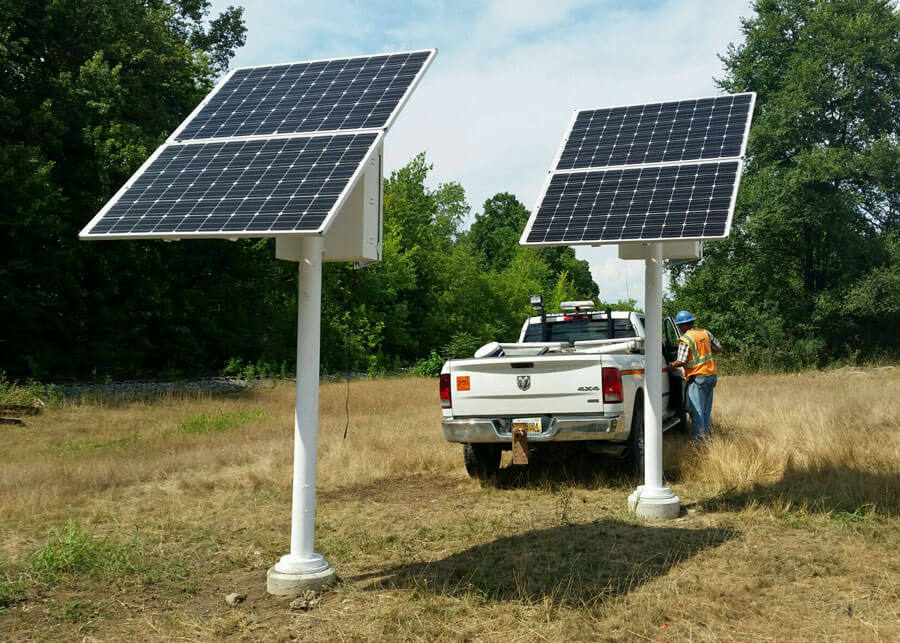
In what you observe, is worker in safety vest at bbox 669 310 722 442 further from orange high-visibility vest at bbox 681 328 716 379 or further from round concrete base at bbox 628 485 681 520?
round concrete base at bbox 628 485 681 520

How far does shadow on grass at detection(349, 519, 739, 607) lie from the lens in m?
5.73

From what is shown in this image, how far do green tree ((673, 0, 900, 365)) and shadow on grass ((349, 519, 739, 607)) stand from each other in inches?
1251

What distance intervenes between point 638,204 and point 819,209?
31.7 metres

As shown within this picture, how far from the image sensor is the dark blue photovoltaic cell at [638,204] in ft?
25.1

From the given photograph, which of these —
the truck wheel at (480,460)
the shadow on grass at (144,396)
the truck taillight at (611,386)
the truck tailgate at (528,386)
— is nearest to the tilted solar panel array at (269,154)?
the truck tailgate at (528,386)

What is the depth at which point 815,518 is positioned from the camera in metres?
7.61

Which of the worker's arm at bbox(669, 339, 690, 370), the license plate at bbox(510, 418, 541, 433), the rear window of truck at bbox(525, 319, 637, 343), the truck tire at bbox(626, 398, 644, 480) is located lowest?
the truck tire at bbox(626, 398, 644, 480)

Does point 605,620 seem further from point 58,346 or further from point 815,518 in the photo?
point 58,346

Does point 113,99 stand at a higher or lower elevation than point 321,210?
higher

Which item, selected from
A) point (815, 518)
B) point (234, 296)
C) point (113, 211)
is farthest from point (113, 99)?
point (815, 518)

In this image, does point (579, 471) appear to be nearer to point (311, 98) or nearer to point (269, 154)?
point (311, 98)

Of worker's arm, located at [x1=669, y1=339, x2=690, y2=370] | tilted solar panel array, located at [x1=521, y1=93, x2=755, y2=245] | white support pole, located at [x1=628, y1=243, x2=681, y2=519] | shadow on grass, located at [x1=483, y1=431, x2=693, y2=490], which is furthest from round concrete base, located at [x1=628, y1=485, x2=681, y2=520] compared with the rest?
worker's arm, located at [x1=669, y1=339, x2=690, y2=370]

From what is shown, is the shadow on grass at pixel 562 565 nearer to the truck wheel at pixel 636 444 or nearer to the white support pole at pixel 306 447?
the white support pole at pixel 306 447

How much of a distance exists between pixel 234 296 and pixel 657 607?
3098cm
